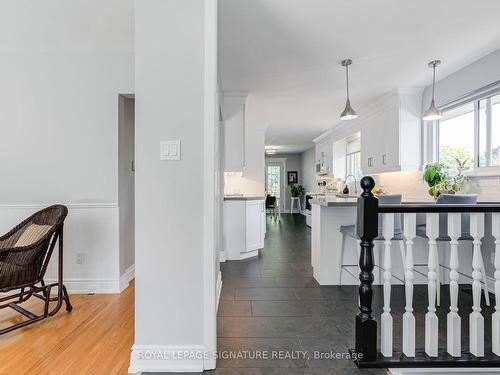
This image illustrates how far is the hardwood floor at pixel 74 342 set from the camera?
67.1 inches

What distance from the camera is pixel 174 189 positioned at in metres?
1.69

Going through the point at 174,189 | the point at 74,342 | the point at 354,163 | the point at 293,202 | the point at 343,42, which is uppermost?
the point at 343,42

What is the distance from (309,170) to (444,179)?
7.36 metres

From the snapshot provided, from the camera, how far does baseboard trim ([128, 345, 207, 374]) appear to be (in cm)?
165

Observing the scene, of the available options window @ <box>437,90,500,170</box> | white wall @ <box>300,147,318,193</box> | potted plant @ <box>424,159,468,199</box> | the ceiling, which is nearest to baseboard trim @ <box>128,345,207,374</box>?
the ceiling

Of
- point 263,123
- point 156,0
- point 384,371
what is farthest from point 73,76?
point 263,123

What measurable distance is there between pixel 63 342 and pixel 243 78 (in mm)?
3309

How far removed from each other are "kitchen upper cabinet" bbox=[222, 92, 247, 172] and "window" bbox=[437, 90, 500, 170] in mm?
2763

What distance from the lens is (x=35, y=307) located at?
255 cm

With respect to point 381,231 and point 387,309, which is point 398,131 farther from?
point 387,309

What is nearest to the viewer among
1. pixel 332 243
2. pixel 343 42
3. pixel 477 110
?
pixel 343 42

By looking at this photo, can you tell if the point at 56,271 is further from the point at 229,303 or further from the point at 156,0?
the point at 156,0

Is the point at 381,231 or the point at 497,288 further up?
the point at 381,231

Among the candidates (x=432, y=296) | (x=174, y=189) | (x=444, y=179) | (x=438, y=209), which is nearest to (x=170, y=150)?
(x=174, y=189)
